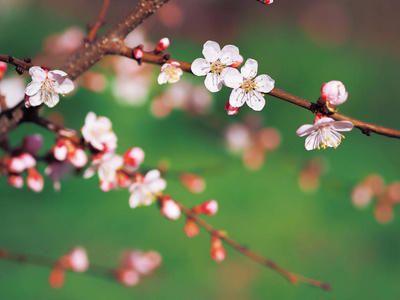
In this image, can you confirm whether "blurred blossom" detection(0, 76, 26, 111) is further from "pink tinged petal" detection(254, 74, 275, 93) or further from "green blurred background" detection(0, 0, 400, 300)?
"pink tinged petal" detection(254, 74, 275, 93)

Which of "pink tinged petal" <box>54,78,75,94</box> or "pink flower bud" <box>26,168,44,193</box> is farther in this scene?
"pink flower bud" <box>26,168,44,193</box>

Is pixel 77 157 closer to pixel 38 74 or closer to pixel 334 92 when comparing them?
pixel 38 74

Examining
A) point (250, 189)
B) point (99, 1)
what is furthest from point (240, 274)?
point (99, 1)

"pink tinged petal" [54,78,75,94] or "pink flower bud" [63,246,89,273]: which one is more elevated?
"pink tinged petal" [54,78,75,94]

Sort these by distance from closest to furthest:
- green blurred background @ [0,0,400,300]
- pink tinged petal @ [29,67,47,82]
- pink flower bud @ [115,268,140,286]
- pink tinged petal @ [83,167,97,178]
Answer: pink tinged petal @ [29,67,47,82], pink tinged petal @ [83,167,97,178], pink flower bud @ [115,268,140,286], green blurred background @ [0,0,400,300]

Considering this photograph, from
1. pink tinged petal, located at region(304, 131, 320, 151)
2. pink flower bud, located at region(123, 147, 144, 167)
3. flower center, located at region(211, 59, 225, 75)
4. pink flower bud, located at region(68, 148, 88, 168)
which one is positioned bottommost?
pink flower bud, located at region(68, 148, 88, 168)

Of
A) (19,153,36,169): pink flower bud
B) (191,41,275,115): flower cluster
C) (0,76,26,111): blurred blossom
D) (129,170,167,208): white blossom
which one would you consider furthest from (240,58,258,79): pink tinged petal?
(0,76,26,111): blurred blossom

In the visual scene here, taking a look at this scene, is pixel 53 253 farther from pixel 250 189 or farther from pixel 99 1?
pixel 99 1

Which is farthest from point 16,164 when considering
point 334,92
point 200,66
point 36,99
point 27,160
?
point 334,92
